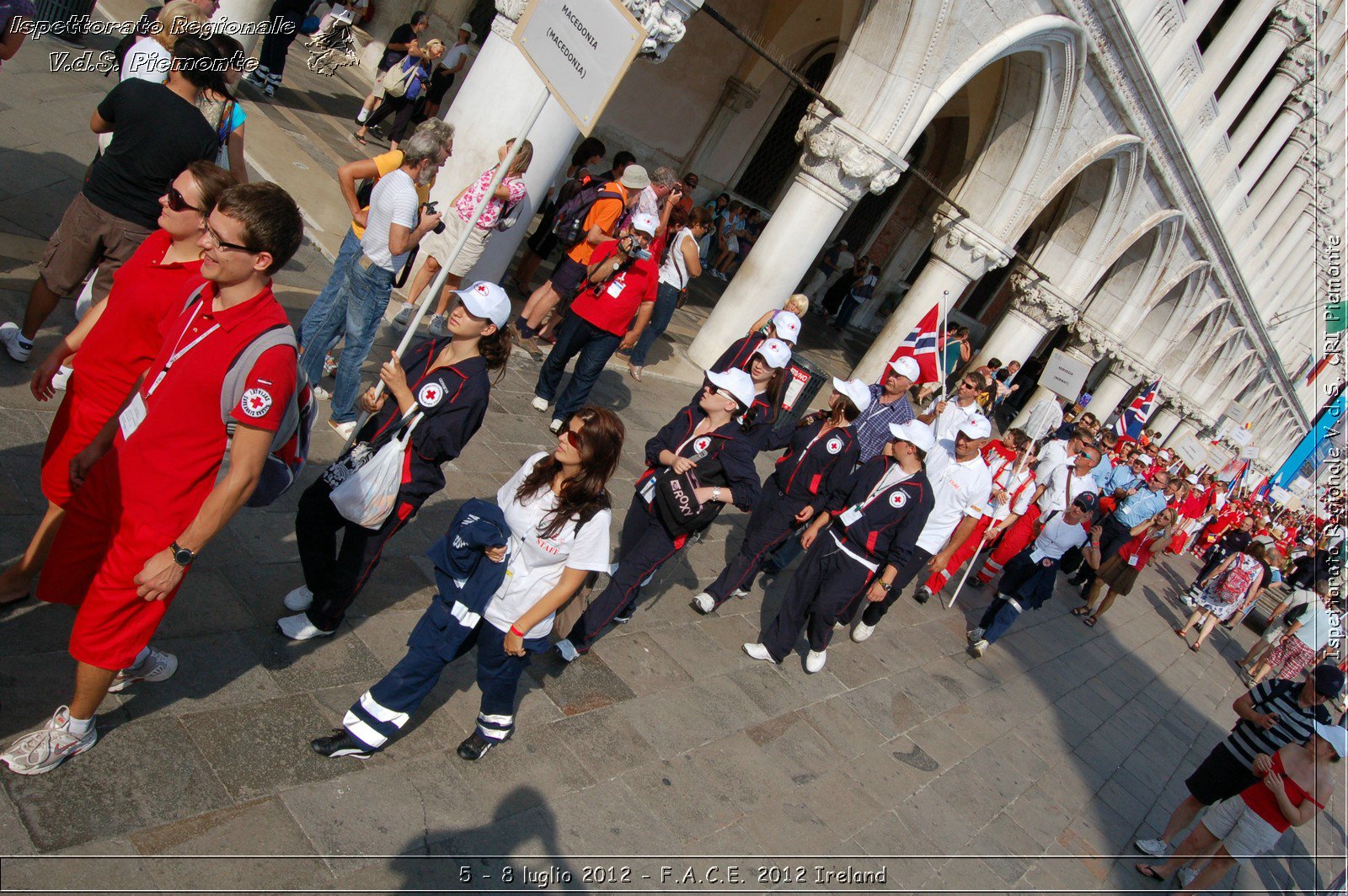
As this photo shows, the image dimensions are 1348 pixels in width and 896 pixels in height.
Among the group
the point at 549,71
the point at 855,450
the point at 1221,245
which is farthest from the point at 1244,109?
the point at 549,71

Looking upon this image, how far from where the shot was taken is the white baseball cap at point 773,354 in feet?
19.1

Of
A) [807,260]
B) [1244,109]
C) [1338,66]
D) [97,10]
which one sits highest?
[1338,66]

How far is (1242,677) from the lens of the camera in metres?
12.6

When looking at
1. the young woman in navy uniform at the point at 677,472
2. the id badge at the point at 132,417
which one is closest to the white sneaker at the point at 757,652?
the young woman in navy uniform at the point at 677,472

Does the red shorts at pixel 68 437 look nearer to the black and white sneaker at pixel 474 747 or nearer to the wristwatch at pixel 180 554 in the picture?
the wristwatch at pixel 180 554

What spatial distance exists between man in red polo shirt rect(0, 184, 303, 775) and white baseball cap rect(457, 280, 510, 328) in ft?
3.05

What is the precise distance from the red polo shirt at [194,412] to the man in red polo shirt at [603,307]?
4453mm

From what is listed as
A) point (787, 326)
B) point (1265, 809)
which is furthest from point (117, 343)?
point (1265, 809)

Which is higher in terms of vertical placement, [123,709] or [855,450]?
[855,450]

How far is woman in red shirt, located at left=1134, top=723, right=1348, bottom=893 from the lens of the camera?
16.4 ft

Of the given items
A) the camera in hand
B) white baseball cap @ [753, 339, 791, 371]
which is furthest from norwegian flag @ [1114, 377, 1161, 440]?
the camera in hand

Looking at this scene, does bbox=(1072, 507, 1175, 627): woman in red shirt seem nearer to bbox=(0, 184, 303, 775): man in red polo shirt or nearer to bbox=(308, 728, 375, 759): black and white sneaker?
bbox=(308, 728, 375, 759): black and white sneaker

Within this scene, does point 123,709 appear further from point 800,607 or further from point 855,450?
point 855,450

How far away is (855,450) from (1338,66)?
2782 centimetres
